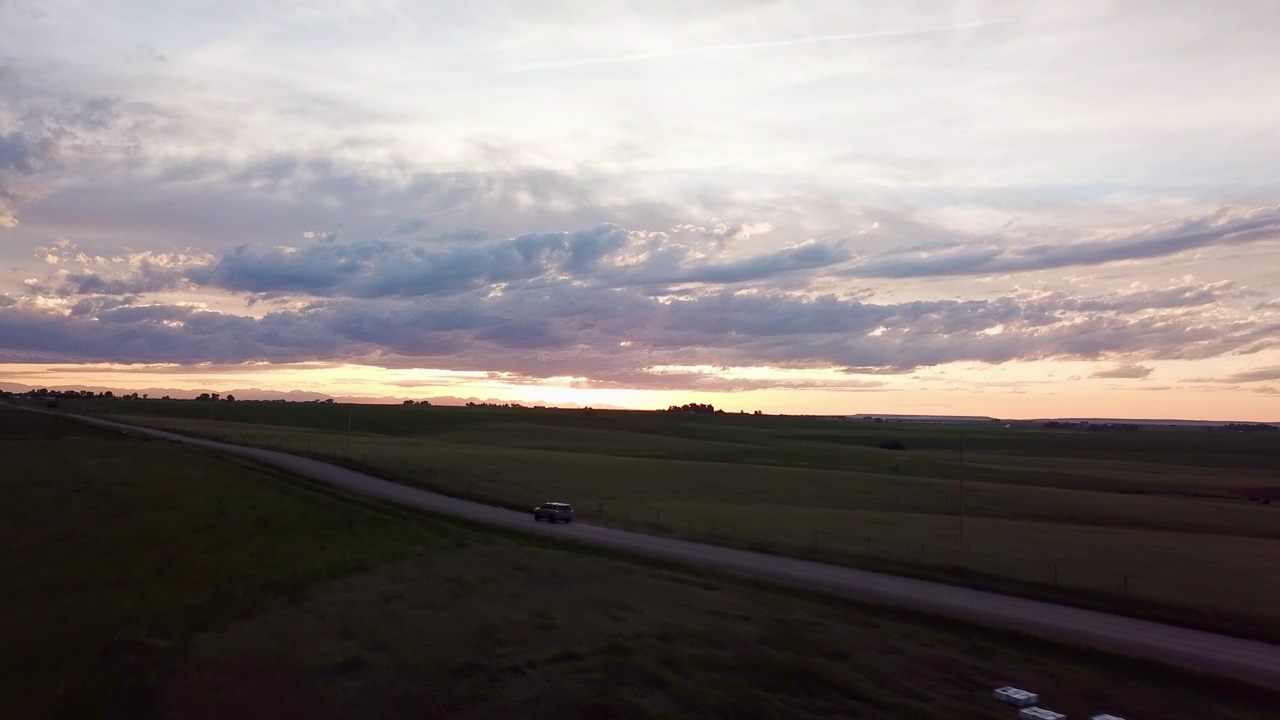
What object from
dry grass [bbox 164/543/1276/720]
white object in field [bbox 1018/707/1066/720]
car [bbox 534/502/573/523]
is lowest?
white object in field [bbox 1018/707/1066/720]

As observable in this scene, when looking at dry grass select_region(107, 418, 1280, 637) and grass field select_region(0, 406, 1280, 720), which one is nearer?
grass field select_region(0, 406, 1280, 720)

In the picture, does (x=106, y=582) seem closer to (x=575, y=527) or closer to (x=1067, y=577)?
(x=575, y=527)

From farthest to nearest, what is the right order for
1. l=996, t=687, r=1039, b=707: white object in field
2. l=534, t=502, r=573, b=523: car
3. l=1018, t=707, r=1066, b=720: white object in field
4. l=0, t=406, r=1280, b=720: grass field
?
l=534, t=502, r=573, b=523: car → l=996, t=687, r=1039, b=707: white object in field → l=1018, t=707, r=1066, b=720: white object in field → l=0, t=406, r=1280, b=720: grass field

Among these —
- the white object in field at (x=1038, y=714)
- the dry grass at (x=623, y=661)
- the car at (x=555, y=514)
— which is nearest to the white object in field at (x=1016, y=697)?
the white object in field at (x=1038, y=714)

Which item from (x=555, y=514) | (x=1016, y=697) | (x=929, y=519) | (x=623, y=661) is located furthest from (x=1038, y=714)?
(x=929, y=519)

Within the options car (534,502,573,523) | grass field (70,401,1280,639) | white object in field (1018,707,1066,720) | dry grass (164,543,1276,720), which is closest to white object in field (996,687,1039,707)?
white object in field (1018,707,1066,720)

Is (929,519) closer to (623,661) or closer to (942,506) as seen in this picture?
(942,506)

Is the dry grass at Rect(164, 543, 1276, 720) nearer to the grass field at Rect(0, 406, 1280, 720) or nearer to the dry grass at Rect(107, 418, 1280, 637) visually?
the grass field at Rect(0, 406, 1280, 720)
